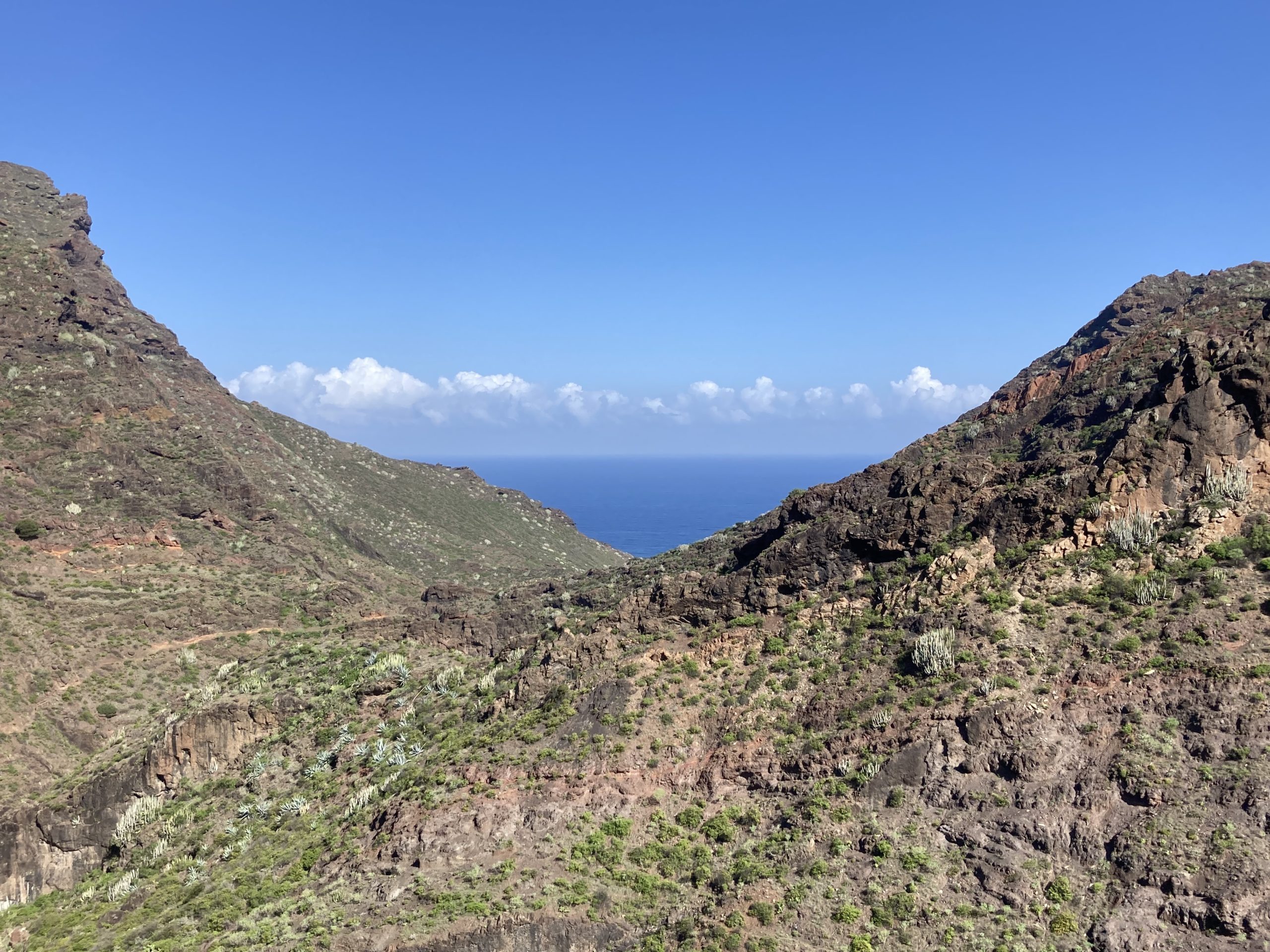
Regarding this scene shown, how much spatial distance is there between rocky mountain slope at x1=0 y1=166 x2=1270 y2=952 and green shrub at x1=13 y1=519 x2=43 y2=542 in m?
21.4

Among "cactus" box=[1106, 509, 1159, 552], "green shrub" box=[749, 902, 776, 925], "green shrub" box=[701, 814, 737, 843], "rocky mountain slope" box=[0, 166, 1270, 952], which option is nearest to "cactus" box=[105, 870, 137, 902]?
"rocky mountain slope" box=[0, 166, 1270, 952]

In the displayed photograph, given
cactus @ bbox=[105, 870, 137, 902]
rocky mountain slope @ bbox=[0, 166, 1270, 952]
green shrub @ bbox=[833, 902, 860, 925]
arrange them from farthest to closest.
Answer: cactus @ bbox=[105, 870, 137, 902]
green shrub @ bbox=[833, 902, 860, 925]
rocky mountain slope @ bbox=[0, 166, 1270, 952]

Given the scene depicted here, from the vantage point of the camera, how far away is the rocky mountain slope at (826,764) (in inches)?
598

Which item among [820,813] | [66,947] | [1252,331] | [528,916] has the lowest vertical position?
[66,947]

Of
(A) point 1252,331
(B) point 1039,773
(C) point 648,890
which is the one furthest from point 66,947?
(A) point 1252,331

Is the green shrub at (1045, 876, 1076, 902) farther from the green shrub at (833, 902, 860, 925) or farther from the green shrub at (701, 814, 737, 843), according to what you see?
the green shrub at (701, 814, 737, 843)

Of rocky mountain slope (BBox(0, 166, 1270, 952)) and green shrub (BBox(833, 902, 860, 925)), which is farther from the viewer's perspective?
green shrub (BBox(833, 902, 860, 925))

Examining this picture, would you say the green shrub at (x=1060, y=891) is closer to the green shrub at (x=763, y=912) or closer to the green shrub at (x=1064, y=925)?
the green shrub at (x=1064, y=925)

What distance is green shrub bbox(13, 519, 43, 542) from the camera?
44188mm

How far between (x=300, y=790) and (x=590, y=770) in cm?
1114

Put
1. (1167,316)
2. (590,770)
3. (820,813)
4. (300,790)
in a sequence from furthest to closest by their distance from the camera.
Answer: (1167,316) < (300,790) < (590,770) < (820,813)

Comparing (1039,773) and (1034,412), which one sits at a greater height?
(1034,412)

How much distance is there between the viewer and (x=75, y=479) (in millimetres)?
50844

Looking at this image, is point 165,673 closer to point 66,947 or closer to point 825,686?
point 66,947
